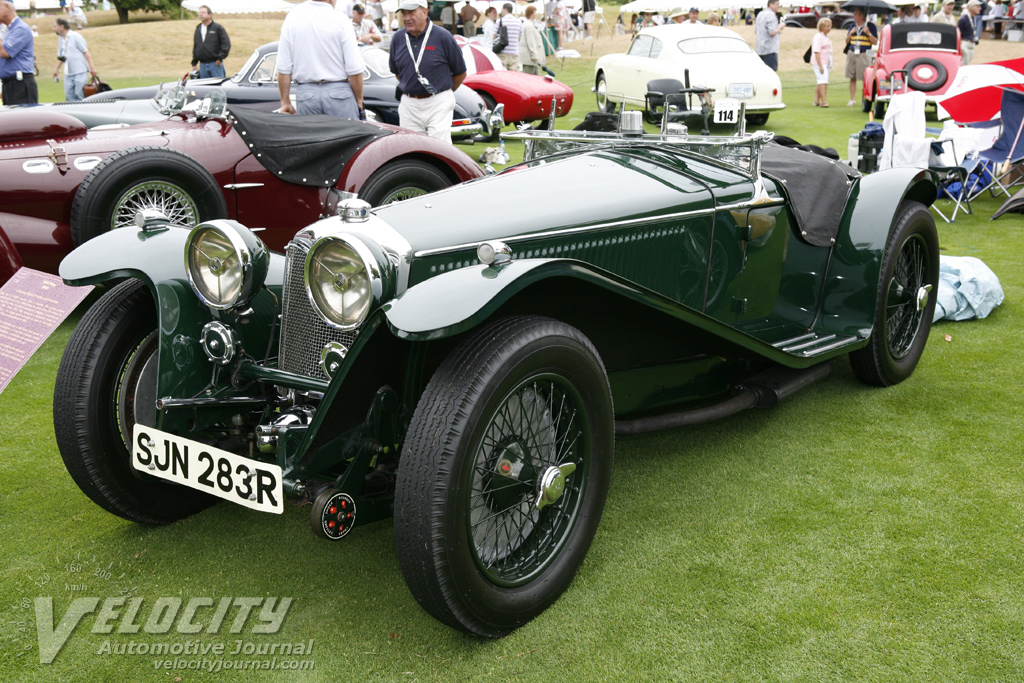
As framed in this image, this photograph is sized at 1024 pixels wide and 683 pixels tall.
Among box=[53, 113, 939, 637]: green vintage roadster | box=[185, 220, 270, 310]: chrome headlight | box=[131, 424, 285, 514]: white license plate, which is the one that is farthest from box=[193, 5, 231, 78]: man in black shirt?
box=[131, 424, 285, 514]: white license plate

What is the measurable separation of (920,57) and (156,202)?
13546 mm

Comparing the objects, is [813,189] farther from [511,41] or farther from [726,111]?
[511,41]

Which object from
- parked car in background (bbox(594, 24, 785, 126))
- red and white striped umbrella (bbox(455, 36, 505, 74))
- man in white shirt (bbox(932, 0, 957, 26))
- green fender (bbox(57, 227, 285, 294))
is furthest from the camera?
man in white shirt (bbox(932, 0, 957, 26))

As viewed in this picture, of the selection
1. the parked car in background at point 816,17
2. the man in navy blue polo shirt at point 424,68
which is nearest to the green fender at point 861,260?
the man in navy blue polo shirt at point 424,68

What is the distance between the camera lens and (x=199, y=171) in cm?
512

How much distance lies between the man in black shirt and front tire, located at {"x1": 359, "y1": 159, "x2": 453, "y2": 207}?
862cm

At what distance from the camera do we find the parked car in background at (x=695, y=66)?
13297 mm

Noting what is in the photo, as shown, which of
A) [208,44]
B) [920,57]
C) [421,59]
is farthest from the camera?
[920,57]

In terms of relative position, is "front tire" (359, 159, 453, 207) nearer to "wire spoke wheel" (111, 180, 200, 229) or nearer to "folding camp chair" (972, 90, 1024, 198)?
"wire spoke wheel" (111, 180, 200, 229)

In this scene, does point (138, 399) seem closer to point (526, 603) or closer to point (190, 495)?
point (190, 495)

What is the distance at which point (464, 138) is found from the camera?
12406 mm

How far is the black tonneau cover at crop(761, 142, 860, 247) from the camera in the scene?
391 cm

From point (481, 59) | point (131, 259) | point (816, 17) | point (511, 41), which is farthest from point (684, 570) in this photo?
point (816, 17)

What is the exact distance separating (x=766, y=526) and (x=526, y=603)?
102cm
